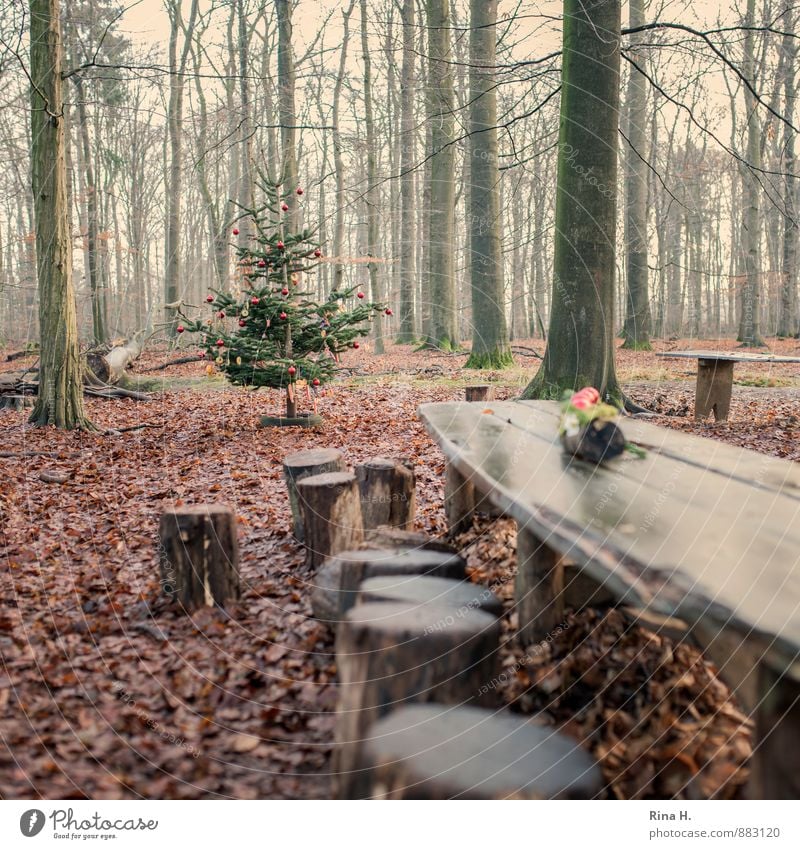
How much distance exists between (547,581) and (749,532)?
41.3 inches

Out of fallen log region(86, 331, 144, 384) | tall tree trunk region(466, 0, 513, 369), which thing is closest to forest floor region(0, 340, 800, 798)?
tall tree trunk region(466, 0, 513, 369)

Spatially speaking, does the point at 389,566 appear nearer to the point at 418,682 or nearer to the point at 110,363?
the point at 418,682

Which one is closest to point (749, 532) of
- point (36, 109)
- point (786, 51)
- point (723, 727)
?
point (723, 727)

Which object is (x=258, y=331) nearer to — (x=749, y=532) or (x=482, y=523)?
(x=482, y=523)

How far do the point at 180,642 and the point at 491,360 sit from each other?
6.04 m

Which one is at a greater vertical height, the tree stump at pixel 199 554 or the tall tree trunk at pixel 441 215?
the tall tree trunk at pixel 441 215

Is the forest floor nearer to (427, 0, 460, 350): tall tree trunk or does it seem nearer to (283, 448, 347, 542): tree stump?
(283, 448, 347, 542): tree stump

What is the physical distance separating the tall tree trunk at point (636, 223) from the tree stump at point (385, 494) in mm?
10040

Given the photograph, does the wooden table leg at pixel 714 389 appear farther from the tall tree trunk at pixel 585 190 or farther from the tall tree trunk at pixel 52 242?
the tall tree trunk at pixel 52 242

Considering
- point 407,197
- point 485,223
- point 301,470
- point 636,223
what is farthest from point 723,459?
point 407,197

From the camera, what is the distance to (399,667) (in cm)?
183

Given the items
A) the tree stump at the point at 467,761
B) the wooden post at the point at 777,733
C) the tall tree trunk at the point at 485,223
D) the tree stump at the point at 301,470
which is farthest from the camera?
the tall tree trunk at the point at 485,223

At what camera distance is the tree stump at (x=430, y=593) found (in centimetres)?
215

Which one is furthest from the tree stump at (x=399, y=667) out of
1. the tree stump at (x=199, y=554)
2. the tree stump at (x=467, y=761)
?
the tree stump at (x=199, y=554)
